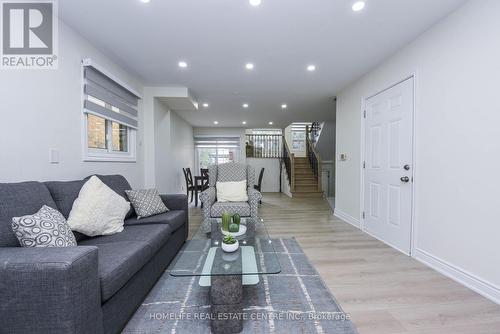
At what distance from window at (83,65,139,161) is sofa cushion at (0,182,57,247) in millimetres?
1000

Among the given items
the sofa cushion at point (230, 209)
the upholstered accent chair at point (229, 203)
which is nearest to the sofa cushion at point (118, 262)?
the upholstered accent chair at point (229, 203)

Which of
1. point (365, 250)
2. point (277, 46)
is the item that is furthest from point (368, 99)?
point (365, 250)

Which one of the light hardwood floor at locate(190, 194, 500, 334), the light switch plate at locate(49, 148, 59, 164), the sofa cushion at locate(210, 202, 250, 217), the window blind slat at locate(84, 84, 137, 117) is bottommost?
the light hardwood floor at locate(190, 194, 500, 334)

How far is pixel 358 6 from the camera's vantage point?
192 centimetres

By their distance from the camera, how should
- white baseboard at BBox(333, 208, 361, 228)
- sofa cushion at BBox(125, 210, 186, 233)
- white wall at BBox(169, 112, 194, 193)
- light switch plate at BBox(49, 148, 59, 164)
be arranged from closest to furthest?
light switch plate at BBox(49, 148, 59, 164)
sofa cushion at BBox(125, 210, 186, 233)
white baseboard at BBox(333, 208, 361, 228)
white wall at BBox(169, 112, 194, 193)

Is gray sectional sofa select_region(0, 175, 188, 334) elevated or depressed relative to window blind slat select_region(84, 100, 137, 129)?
depressed

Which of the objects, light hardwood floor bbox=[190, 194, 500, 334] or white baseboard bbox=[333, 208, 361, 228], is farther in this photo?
white baseboard bbox=[333, 208, 361, 228]

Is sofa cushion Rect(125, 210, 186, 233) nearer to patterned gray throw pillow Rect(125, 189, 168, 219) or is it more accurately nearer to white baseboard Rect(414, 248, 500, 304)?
patterned gray throw pillow Rect(125, 189, 168, 219)

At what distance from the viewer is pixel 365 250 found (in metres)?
2.70

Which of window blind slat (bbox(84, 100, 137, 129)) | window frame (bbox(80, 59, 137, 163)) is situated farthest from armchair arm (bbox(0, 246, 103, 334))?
window blind slat (bbox(84, 100, 137, 129))

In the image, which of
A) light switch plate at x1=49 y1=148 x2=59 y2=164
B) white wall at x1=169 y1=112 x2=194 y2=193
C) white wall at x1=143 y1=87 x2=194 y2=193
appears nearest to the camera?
light switch plate at x1=49 y1=148 x2=59 y2=164

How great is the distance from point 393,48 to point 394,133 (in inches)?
40.5

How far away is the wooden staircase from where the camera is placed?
688cm

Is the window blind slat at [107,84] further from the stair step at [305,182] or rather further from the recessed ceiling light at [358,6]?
the stair step at [305,182]
